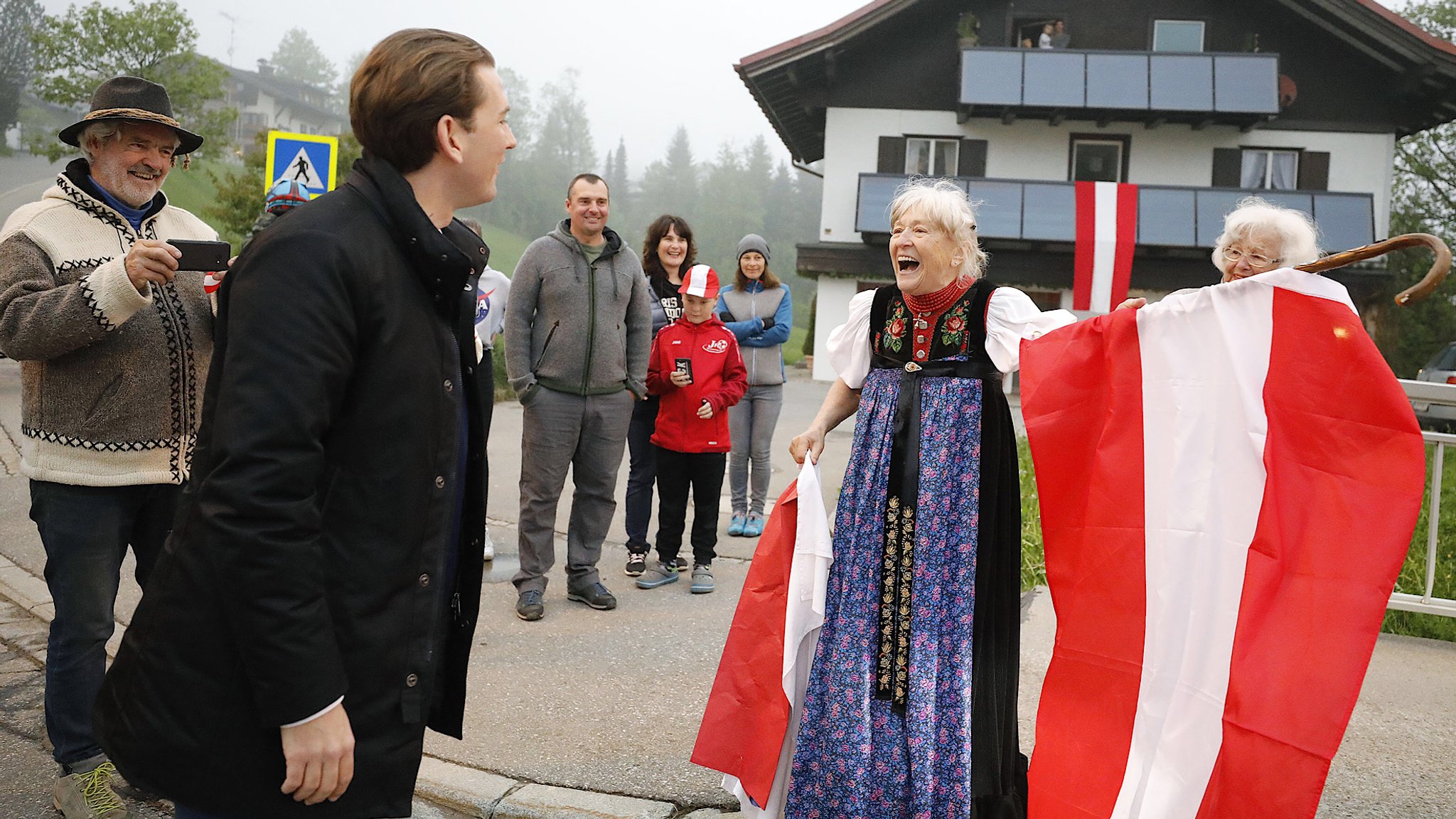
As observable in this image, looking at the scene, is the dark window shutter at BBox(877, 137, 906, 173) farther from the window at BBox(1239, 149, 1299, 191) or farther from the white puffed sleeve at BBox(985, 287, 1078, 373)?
the white puffed sleeve at BBox(985, 287, 1078, 373)

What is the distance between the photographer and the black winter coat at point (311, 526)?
1581 mm

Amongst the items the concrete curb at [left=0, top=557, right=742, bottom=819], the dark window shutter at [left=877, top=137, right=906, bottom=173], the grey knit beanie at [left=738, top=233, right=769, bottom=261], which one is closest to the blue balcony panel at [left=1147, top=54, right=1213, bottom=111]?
the dark window shutter at [left=877, top=137, right=906, bottom=173]

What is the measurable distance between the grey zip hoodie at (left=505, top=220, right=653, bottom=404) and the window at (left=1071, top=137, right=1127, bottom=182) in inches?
882

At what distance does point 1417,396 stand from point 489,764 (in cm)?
395

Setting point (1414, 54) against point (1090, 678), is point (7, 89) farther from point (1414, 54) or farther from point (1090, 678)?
point (1414, 54)

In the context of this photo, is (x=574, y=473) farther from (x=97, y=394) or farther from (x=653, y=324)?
(x=97, y=394)

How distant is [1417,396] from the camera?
4488 mm

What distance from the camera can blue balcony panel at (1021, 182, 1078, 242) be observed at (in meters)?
24.3

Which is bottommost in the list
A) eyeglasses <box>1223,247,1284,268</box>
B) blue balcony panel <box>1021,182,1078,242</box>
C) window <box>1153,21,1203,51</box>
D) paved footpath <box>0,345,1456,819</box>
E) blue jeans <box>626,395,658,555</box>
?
paved footpath <box>0,345,1456,819</box>

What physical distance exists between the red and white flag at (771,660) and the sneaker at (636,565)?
11.0 ft

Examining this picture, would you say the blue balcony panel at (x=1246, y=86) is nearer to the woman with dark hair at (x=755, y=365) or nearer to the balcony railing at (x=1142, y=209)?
the balcony railing at (x=1142, y=209)

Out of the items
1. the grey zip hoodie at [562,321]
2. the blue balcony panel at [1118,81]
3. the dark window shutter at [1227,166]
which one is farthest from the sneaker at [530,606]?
the dark window shutter at [1227,166]

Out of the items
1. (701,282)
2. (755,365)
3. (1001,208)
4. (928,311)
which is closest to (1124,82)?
(1001,208)

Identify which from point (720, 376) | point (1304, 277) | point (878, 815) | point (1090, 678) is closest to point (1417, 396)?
point (1304, 277)
